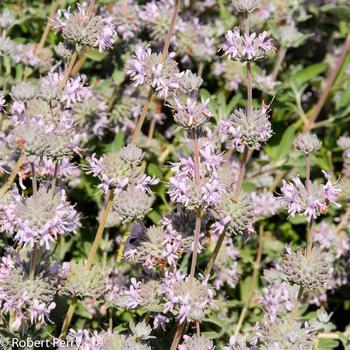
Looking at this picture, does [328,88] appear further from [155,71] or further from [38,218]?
[38,218]

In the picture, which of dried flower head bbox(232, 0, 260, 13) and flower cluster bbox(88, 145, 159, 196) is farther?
flower cluster bbox(88, 145, 159, 196)

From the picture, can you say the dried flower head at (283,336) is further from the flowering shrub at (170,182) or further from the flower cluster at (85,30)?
the flower cluster at (85,30)

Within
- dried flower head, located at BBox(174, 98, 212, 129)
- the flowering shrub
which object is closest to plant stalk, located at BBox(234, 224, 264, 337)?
the flowering shrub

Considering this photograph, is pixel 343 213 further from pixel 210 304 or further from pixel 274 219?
pixel 210 304

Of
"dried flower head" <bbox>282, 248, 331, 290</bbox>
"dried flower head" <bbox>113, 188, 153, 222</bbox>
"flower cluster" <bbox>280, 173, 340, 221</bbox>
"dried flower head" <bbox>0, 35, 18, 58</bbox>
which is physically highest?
"flower cluster" <bbox>280, 173, 340, 221</bbox>

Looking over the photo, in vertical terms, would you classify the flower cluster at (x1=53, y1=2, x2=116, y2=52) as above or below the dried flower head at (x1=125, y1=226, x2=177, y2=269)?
above

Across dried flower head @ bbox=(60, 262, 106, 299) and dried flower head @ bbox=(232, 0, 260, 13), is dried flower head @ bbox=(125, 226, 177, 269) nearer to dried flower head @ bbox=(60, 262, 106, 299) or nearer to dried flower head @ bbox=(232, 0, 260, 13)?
dried flower head @ bbox=(60, 262, 106, 299)

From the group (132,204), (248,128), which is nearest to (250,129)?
(248,128)

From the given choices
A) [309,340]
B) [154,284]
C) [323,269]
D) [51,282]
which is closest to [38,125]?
[51,282]
